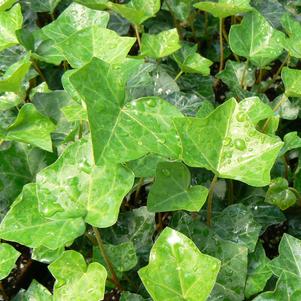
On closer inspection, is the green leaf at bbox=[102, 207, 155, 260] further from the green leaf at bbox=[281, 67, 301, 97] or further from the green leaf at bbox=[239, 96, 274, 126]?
the green leaf at bbox=[281, 67, 301, 97]

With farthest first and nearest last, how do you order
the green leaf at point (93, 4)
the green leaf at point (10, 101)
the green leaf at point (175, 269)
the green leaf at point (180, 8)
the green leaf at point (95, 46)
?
the green leaf at point (180, 8)
the green leaf at point (93, 4)
the green leaf at point (10, 101)
the green leaf at point (95, 46)
the green leaf at point (175, 269)

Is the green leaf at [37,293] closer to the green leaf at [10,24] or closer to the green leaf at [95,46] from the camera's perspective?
the green leaf at [95,46]

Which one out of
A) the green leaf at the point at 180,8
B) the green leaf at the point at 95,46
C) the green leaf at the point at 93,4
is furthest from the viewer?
the green leaf at the point at 180,8

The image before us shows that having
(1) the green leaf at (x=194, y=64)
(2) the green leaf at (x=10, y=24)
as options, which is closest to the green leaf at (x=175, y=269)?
(1) the green leaf at (x=194, y=64)

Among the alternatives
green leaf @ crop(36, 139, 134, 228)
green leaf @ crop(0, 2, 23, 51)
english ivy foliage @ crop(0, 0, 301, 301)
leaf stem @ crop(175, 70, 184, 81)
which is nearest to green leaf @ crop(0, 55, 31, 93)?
english ivy foliage @ crop(0, 0, 301, 301)

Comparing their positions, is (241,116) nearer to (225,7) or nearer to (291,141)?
(291,141)

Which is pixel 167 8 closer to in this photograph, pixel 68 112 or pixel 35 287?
pixel 68 112
